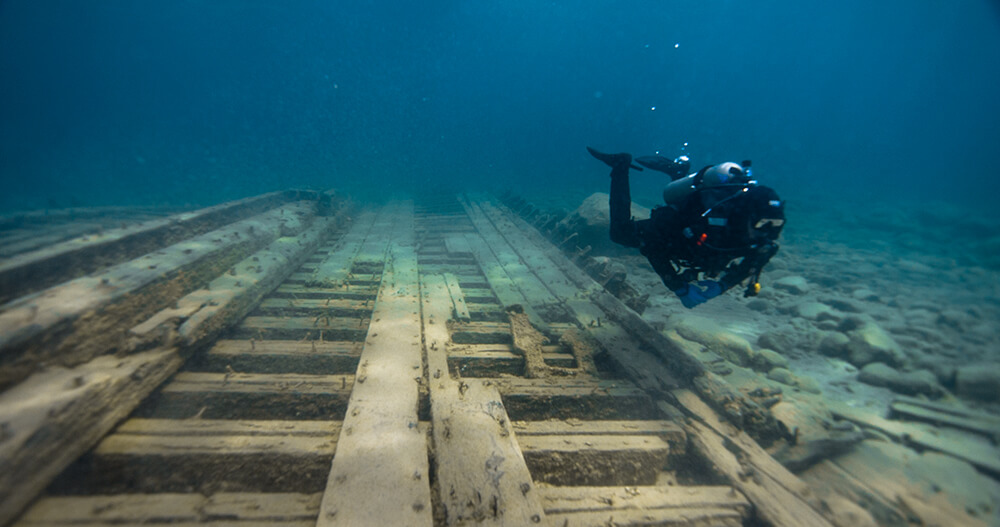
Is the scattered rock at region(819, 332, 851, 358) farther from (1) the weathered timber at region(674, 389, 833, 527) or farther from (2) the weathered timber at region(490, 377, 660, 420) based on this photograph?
(2) the weathered timber at region(490, 377, 660, 420)

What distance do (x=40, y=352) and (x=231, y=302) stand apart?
1.35 metres

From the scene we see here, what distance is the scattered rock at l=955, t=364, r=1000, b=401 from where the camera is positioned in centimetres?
376

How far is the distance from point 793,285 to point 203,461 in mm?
9538

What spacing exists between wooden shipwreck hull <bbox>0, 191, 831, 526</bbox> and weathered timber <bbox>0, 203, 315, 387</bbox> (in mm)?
17

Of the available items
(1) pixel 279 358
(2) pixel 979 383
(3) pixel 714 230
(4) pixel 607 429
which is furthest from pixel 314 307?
(2) pixel 979 383

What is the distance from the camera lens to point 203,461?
6.77 ft

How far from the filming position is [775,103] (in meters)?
Result: 166

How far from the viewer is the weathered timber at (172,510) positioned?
1651mm

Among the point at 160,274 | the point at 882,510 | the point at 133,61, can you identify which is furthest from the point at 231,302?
the point at 133,61

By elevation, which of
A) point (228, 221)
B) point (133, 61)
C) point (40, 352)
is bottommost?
point (40, 352)

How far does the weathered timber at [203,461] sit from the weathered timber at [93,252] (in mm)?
2769

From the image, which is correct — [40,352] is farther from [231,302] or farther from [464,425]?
[464,425]

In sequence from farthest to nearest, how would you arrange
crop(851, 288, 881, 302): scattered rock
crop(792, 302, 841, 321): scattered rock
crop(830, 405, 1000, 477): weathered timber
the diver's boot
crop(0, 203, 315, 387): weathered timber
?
1. crop(851, 288, 881, 302): scattered rock
2. crop(792, 302, 841, 321): scattered rock
3. the diver's boot
4. crop(830, 405, 1000, 477): weathered timber
5. crop(0, 203, 315, 387): weathered timber

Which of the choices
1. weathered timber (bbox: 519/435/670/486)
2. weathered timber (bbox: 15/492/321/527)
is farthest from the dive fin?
weathered timber (bbox: 15/492/321/527)
